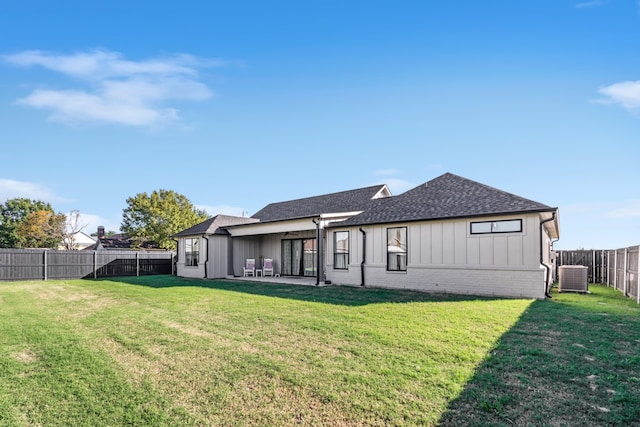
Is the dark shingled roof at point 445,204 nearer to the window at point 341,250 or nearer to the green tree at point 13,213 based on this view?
the window at point 341,250

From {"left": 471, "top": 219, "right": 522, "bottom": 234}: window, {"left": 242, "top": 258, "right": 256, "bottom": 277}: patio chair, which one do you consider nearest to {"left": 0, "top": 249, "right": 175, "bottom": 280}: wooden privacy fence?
{"left": 242, "top": 258, "right": 256, "bottom": 277}: patio chair

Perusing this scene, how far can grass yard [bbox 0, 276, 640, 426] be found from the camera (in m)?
3.15

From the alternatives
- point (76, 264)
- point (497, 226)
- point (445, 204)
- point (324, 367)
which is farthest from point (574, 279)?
point (76, 264)

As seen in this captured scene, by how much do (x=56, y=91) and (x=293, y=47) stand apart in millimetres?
8439

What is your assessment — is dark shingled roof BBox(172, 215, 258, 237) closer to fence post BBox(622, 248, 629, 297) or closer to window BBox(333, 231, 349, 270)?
window BBox(333, 231, 349, 270)

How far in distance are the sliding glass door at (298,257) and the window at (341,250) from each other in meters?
2.92

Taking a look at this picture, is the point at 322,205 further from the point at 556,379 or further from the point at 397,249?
the point at 556,379

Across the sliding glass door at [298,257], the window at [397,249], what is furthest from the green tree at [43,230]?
the window at [397,249]

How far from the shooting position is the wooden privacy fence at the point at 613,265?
1014 centimetres

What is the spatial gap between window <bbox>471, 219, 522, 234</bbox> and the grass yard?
2.79 m

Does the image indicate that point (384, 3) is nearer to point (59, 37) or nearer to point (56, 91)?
point (59, 37)

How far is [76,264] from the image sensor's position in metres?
19.6

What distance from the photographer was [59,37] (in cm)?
1084

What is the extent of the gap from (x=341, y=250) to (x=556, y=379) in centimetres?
1057
